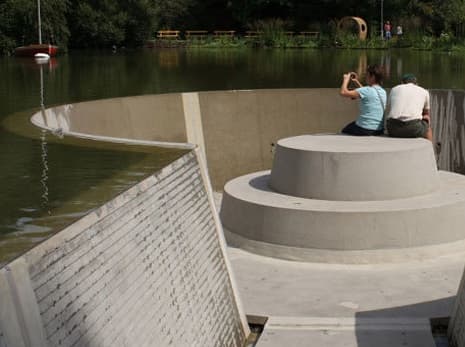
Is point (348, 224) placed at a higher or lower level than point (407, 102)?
lower

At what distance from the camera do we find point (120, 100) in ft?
43.9

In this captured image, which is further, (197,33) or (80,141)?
(197,33)

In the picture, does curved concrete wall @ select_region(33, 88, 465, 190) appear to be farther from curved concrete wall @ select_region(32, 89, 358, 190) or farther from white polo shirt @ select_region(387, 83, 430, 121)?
white polo shirt @ select_region(387, 83, 430, 121)

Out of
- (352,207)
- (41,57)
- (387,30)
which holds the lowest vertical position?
(352,207)

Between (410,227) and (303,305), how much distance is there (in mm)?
1724

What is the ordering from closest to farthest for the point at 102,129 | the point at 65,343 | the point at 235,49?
the point at 65,343, the point at 102,129, the point at 235,49

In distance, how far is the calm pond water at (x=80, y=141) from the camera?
457 cm

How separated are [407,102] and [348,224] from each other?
172 centimetres

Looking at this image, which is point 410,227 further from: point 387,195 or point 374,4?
point 374,4

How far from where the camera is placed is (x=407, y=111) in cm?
937

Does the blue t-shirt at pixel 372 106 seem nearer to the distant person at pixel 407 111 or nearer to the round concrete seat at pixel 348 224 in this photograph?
the distant person at pixel 407 111

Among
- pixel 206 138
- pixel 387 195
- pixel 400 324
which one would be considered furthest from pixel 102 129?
pixel 400 324

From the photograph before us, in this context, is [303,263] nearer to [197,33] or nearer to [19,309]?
[19,309]

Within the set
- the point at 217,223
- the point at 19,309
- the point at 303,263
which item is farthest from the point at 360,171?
the point at 19,309
